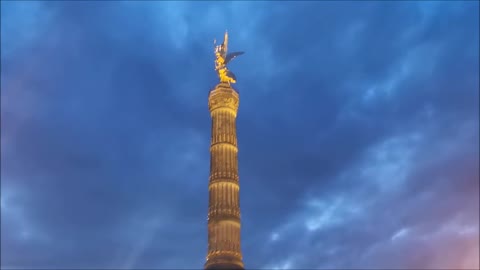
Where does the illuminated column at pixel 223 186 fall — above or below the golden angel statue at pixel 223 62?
below

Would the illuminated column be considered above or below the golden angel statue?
below

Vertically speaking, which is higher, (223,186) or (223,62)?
(223,62)

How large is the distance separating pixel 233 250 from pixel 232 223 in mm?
1868

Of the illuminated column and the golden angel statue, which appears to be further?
→ the golden angel statue

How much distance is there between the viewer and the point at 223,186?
136 ft

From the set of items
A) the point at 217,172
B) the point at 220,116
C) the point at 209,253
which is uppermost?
the point at 220,116

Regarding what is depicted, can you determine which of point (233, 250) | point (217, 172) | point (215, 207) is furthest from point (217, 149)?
point (233, 250)

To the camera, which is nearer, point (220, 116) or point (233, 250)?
point (233, 250)

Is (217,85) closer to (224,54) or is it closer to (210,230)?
(224,54)

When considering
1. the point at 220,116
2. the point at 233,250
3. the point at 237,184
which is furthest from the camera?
the point at 220,116

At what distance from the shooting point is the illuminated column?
129ft

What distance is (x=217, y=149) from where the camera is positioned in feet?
141

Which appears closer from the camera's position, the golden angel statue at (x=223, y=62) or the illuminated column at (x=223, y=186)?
the illuminated column at (x=223, y=186)

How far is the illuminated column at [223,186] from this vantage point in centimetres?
3925
